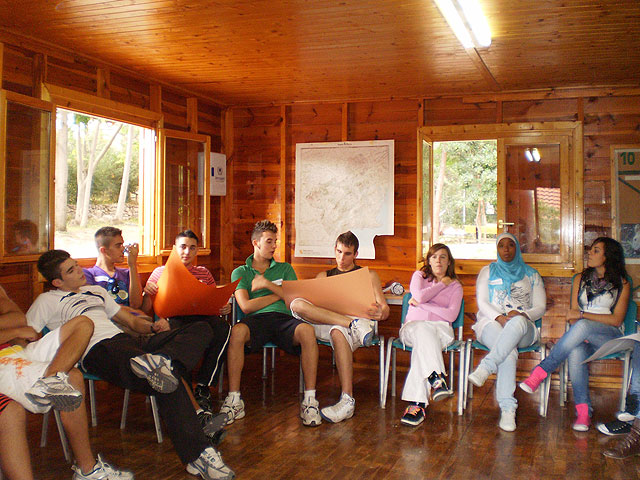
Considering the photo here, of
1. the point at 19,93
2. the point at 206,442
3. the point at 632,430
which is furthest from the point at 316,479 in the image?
the point at 19,93

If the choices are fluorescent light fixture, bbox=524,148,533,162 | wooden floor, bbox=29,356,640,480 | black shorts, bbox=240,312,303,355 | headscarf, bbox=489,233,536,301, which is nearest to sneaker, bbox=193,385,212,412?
wooden floor, bbox=29,356,640,480

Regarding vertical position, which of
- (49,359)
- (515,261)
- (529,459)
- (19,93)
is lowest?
(529,459)

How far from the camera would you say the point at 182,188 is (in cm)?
552

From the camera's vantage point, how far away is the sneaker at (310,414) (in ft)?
12.2

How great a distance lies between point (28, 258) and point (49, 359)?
4.67 feet

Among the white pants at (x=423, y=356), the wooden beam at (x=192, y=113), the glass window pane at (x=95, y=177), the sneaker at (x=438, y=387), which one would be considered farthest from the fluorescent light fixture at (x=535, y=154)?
the glass window pane at (x=95, y=177)

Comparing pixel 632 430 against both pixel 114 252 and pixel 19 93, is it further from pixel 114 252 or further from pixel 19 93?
pixel 19 93

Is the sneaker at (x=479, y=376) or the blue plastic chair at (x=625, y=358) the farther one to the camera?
the blue plastic chair at (x=625, y=358)

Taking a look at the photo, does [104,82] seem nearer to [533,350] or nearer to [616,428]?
[533,350]

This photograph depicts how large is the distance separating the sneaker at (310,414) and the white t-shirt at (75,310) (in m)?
1.20

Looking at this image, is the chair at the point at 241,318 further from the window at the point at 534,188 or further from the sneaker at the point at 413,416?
the window at the point at 534,188

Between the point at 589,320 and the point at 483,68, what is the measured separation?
1936 millimetres

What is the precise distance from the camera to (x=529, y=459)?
3.21m

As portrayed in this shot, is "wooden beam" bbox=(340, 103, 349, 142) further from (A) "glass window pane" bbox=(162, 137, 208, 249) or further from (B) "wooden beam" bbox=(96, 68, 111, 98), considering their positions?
(B) "wooden beam" bbox=(96, 68, 111, 98)
